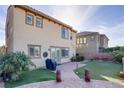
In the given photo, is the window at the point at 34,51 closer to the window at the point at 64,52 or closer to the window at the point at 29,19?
the window at the point at 29,19

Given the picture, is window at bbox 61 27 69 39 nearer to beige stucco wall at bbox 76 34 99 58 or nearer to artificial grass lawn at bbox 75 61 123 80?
beige stucco wall at bbox 76 34 99 58

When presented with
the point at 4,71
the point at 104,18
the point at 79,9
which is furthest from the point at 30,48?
the point at 104,18

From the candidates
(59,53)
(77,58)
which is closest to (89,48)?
(77,58)

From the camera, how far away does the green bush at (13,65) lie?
6.53 metres

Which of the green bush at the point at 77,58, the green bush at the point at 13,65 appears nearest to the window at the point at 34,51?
the green bush at the point at 13,65

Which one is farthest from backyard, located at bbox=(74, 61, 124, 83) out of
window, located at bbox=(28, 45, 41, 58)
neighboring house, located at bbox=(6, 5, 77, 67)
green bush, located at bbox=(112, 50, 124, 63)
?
neighboring house, located at bbox=(6, 5, 77, 67)

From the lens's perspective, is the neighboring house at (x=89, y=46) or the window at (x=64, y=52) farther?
the neighboring house at (x=89, y=46)

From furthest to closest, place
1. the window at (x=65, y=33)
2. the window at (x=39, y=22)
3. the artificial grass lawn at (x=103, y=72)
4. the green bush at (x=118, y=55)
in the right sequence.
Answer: the window at (x=65, y=33), the green bush at (x=118, y=55), the window at (x=39, y=22), the artificial grass lawn at (x=103, y=72)

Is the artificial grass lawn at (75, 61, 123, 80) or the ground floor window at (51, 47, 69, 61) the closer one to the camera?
the artificial grass lawn at (75, 61, 123, 80)

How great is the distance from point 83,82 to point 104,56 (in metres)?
8.89

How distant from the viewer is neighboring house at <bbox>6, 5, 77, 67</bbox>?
8.55m

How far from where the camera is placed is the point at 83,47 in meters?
15.7

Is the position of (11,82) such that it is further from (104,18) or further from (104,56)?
(104,56)

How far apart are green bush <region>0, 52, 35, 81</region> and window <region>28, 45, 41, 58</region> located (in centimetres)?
243
